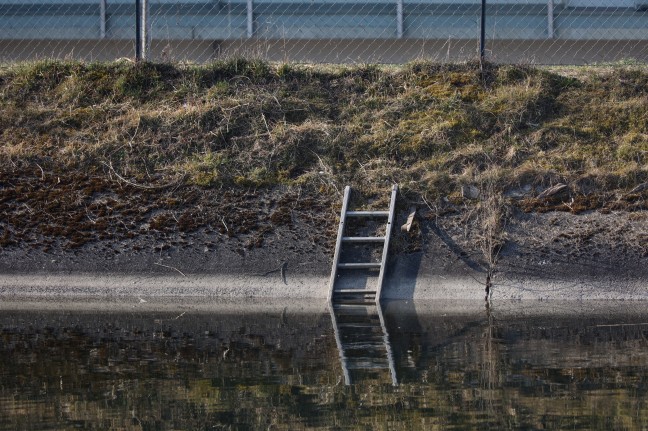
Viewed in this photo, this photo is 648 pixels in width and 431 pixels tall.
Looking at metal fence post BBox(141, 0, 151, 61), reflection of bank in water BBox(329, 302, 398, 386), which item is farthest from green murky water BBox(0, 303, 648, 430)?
metal fence post BBox(141, 0, 151, 61)

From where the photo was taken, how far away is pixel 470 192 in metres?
12.3

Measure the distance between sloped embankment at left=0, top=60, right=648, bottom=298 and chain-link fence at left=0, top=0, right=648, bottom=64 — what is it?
1.86 metres

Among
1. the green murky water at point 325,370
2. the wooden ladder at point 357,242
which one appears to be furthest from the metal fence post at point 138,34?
the green murky water at point 325,370

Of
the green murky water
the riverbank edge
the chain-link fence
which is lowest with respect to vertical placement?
the green murky water

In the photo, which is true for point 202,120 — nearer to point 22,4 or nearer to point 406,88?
point 406,88

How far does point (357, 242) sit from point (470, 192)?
162cm

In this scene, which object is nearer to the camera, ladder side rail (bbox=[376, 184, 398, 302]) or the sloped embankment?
ladder side rail (bbox=[376, 184, 398, 302])

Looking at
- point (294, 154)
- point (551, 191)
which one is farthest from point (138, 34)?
point (551, 191)

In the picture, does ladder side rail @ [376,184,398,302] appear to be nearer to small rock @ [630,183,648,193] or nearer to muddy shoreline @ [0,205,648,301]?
muddy shoreline @ [0,205,648,301]

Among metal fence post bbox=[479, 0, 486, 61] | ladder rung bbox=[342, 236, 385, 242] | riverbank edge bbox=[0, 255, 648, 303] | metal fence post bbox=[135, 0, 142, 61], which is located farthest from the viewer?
metal fence post bbox=[135, 0, 142, 61]

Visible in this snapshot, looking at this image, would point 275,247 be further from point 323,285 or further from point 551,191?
point 551,191

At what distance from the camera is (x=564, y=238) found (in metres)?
11.6

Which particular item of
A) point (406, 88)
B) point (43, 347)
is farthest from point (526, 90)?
point (43, 347)

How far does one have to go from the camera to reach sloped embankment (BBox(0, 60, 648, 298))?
1192 cm
